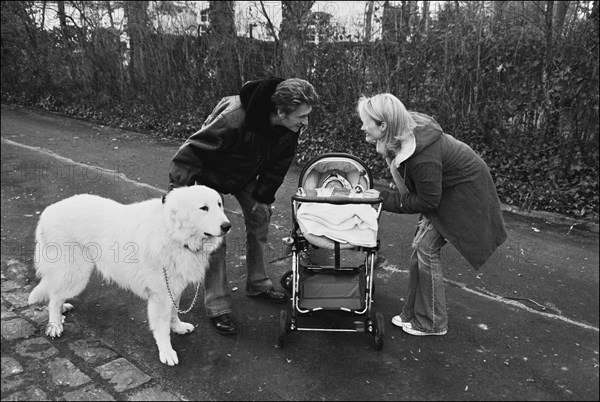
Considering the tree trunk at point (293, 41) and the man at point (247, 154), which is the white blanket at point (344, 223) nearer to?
the man at point (247, 154)

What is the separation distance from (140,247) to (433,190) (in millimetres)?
2218

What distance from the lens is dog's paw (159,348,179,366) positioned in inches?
148

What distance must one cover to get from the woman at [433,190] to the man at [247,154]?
592 millimetres

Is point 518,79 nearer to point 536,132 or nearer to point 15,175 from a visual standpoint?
point 536,132

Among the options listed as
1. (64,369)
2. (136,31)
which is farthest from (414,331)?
(136,31)

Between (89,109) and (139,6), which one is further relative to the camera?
(89,109)

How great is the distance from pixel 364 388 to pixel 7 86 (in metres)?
17.9

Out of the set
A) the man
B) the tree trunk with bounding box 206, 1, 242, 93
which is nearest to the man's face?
the man

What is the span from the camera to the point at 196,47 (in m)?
12.4

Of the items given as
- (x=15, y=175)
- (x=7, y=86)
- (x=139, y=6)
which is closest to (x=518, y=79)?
(x=15, y=175)

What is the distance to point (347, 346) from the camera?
405cm

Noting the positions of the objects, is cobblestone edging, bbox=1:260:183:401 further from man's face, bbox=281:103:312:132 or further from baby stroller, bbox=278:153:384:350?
man's face, bbox=281:103:312:132

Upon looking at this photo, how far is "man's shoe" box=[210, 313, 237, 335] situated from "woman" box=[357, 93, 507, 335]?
157cm

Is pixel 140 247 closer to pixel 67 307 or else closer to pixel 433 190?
pixel 67 307
